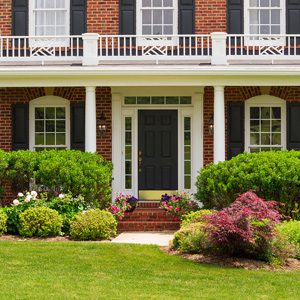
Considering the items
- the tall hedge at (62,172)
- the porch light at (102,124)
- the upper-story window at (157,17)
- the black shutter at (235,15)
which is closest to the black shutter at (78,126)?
the porch light at (102,124)

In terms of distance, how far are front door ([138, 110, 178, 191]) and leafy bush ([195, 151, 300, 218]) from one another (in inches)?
123

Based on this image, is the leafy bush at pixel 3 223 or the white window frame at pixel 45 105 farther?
the white window frame at pixel 45 105

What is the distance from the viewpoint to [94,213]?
1414 centimetres

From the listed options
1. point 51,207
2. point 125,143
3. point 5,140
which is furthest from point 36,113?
point 51,207

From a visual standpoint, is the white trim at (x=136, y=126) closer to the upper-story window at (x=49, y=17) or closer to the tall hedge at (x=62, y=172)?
the tall hedge at (x=62, y=172)

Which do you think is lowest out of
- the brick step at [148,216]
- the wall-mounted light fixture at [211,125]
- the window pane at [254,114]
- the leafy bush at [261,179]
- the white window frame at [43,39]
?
the brick step at [148,216]

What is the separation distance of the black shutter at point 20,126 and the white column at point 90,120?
2183 mm

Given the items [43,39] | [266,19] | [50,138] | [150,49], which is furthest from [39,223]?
[266,19]

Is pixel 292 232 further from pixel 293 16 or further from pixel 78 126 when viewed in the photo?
pixel 293 16

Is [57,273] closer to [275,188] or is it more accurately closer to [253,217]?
[253,217]

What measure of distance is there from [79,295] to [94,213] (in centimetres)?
518

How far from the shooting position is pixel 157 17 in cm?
Answer: 1878

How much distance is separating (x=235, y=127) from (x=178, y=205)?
2967 mm

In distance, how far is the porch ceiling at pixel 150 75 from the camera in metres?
16.5
